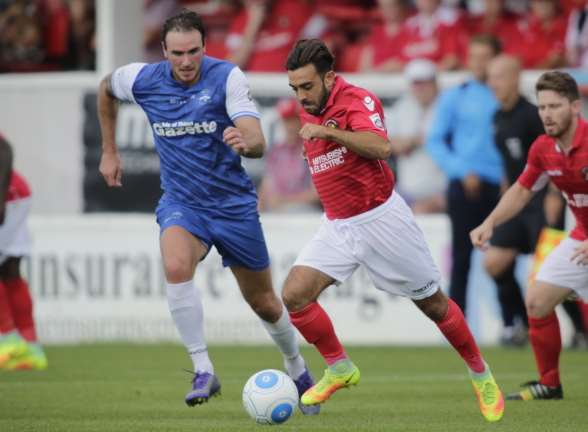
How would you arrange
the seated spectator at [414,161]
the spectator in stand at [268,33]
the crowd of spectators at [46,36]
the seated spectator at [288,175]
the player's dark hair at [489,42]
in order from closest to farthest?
the player's dark hair at [489,42] → the seated spectator at [414,161] → the seated spectator at [288,175] → the spectator in stand at [268,33] → the crowd of spectators at [46,36]

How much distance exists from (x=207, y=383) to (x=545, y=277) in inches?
100.0

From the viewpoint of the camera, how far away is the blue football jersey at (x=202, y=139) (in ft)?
28.4

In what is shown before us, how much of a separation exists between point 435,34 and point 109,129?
8.01 meters

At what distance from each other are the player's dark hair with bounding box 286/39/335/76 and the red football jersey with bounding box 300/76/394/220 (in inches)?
7.8

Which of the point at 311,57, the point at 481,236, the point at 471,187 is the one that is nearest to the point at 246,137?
the point at 311,57

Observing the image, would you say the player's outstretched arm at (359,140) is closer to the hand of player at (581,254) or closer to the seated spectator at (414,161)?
the hand of player at (581,254)

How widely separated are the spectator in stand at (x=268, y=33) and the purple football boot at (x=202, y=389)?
31.5ft

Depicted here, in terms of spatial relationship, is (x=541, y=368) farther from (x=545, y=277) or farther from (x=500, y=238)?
(x=500, y=238)

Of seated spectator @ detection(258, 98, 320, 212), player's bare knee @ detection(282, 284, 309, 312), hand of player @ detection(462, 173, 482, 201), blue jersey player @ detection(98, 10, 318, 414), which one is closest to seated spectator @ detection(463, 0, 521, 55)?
seated spectator @ detection(258, 98, 320, 212)

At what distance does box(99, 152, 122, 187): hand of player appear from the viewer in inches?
353

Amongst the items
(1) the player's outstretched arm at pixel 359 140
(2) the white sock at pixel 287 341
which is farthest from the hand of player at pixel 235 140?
(2) the white sock at pixel 287 341

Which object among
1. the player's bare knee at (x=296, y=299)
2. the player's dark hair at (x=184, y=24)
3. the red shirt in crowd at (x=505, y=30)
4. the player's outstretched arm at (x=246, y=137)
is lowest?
the player's bare knee at (x=296, y=299)

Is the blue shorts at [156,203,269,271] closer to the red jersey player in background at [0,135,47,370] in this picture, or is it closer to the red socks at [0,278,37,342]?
the red jersey player in background at [0,135,47,370]

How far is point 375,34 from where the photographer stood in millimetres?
17094
